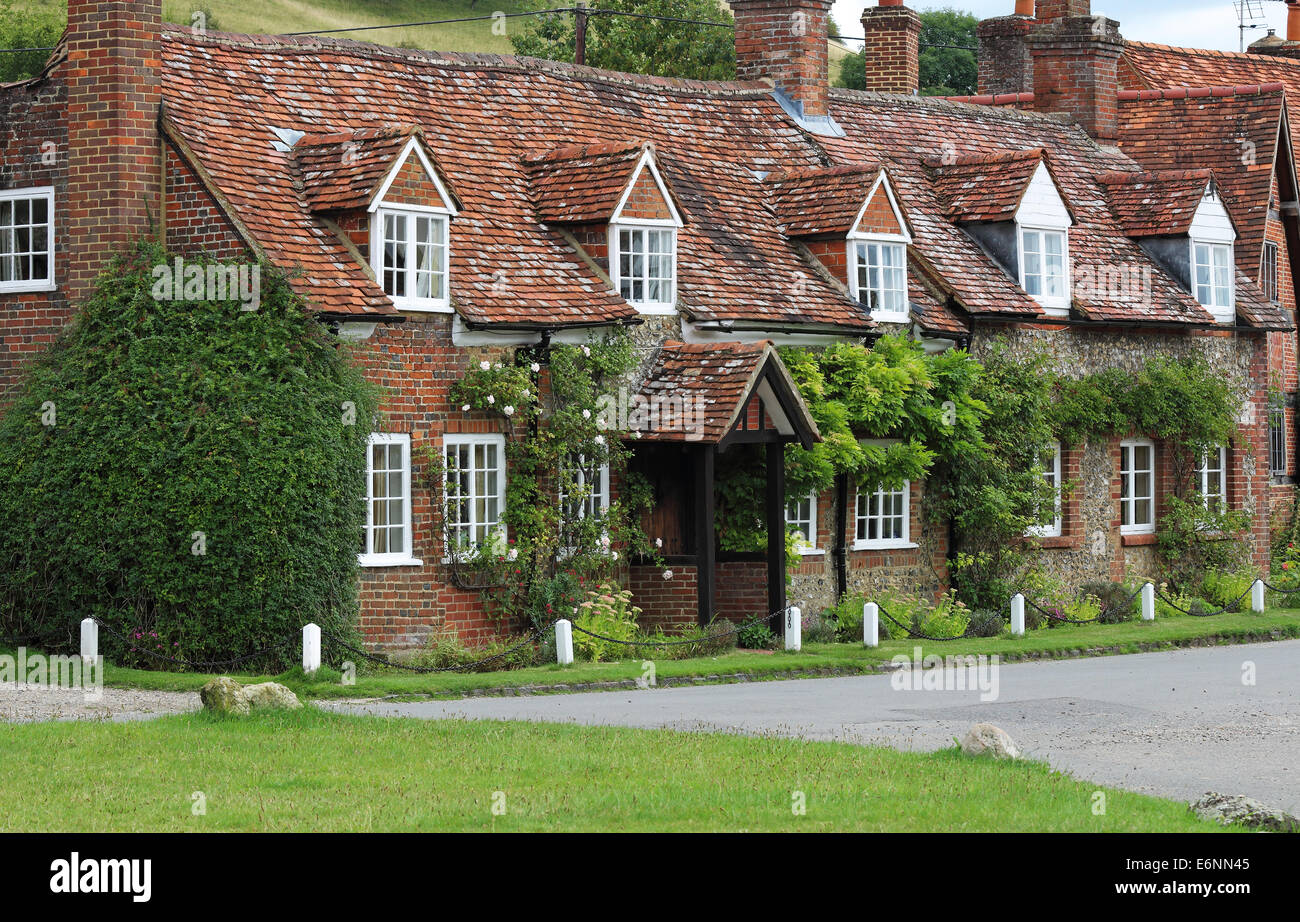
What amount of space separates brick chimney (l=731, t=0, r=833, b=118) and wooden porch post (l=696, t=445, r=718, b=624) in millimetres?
10126

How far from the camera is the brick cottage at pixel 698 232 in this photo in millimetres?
23344

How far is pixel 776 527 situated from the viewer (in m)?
26.4

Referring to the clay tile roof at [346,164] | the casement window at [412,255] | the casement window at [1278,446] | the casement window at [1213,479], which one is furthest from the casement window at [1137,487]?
the clay tile roof at [346,164]

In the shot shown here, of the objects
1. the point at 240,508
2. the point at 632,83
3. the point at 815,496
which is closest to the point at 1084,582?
the point at 815,496

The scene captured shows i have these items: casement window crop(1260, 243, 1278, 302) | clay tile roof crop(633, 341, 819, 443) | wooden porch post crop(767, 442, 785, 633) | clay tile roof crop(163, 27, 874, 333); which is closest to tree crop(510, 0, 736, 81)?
casement window crop(1260, 243, 1278, 302)

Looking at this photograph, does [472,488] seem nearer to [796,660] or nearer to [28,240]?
[796,660]

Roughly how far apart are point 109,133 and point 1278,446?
26.6 metres

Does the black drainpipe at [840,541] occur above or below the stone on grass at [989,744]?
above

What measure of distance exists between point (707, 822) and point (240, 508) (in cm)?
1042

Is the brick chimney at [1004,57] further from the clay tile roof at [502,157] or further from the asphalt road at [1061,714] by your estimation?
the asphalt road at [1061,714]

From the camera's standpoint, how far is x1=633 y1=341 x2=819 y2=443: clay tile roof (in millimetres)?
25219

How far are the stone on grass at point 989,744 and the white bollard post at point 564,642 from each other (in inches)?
325

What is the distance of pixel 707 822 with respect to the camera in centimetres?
1230

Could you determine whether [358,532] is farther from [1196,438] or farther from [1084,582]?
[1196,438]
